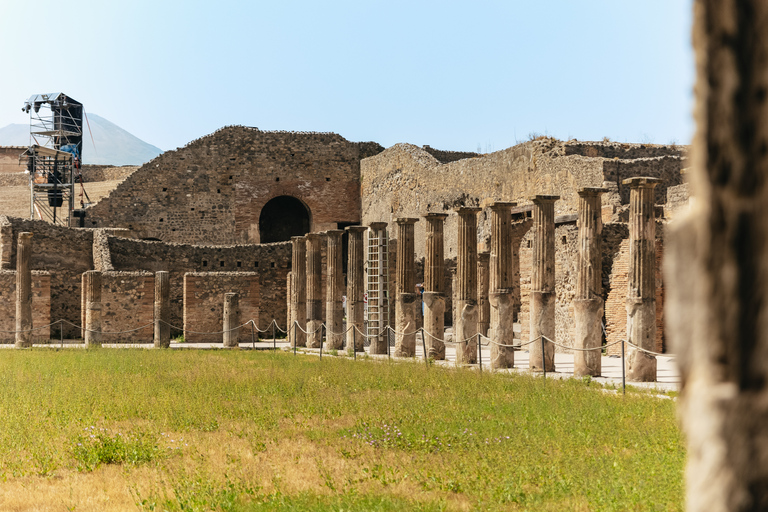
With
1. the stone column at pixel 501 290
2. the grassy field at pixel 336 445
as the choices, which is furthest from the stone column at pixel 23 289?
the stone column at pixel 501 290

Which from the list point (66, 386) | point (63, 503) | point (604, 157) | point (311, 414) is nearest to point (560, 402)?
point (311, 414)

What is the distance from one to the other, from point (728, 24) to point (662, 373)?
12.6 meters

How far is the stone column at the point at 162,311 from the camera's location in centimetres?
2034

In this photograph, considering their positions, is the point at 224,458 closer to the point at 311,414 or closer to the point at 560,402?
the point at 311,414

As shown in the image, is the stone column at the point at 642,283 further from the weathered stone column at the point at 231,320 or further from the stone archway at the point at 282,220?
A: the stone archway at the point at 282,220

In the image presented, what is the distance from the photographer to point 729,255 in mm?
1508

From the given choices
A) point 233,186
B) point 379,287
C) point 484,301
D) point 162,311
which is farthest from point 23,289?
point 233,186

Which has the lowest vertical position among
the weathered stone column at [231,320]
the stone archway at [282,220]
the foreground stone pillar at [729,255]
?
the weathered stone column at [231,320]

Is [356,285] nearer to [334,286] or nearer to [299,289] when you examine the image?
[334,286]

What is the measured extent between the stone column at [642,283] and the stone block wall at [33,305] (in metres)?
15.0

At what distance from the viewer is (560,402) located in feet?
31.4

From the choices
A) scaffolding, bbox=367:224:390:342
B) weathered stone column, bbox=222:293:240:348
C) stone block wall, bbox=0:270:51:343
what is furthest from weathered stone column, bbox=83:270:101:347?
scaffolding, bbox=367:224:390:342

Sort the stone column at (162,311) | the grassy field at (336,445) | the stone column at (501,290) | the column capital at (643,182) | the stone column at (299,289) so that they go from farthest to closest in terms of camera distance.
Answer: the stone column at (299,289) → the stone column at (162,311) → the stone column at (501,290) → the column capital at (643,182) → the grassy field at (336,445)

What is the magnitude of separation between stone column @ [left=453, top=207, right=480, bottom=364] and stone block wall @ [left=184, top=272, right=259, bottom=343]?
8.24 m
